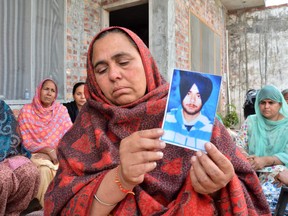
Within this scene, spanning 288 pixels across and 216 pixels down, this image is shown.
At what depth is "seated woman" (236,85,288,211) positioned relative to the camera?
2.54m

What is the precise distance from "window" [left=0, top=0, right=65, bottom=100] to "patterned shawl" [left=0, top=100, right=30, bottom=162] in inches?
37.6

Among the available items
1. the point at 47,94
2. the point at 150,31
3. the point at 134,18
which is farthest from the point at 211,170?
the point at 134,18

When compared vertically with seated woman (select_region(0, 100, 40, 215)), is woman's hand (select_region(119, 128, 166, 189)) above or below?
above

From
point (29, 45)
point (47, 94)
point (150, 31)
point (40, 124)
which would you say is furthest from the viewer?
point (150, 31)

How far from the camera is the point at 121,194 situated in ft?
3.09

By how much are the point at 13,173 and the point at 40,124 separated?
1101 mm

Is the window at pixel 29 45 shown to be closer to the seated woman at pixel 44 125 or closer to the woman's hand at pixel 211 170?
the seated woman at pixel 44 125

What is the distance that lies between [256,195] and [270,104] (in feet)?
6.54

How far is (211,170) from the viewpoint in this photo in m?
0.85

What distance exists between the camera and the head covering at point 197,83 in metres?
0.89

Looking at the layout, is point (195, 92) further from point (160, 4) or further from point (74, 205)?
point (160, 4)

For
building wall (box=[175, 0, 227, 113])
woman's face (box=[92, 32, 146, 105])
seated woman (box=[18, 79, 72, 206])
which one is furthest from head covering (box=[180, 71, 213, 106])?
building wall (box=[175, 0, 227, 113])

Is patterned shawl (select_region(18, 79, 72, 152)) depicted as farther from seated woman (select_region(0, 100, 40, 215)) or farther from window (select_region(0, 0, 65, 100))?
seated woman (select_region(0, 100, 40, 215))

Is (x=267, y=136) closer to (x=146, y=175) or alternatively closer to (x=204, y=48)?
(x=146, y=175)
